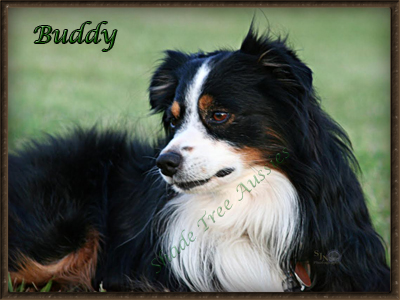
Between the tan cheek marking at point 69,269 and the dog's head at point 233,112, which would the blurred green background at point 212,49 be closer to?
the dog's head at point 233,112

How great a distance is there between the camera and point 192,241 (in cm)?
384

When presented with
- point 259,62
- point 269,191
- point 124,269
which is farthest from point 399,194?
point 124,269

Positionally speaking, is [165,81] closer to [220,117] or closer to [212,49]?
[212,49]

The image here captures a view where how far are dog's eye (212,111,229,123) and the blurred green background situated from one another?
0.67m

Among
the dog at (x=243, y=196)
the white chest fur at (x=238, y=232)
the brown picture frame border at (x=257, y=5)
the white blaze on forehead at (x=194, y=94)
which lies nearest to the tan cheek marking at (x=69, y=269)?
the dog at (x=243, y=196)

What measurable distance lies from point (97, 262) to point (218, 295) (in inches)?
42.8

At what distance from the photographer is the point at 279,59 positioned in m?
3.55

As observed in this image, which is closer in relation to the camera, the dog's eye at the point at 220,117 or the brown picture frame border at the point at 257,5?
the dog's eye at the point at 220,117

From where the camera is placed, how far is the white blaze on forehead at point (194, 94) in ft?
11.7

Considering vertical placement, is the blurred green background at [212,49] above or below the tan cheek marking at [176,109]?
above

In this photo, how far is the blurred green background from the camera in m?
3.85

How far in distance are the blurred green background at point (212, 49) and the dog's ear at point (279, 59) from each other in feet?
0.43

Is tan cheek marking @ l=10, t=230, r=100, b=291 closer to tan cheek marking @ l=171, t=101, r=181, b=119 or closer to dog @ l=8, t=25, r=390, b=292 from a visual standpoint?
dog @ l=8, t=25, r=390, b=292

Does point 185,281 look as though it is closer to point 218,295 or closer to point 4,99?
point 218,295
